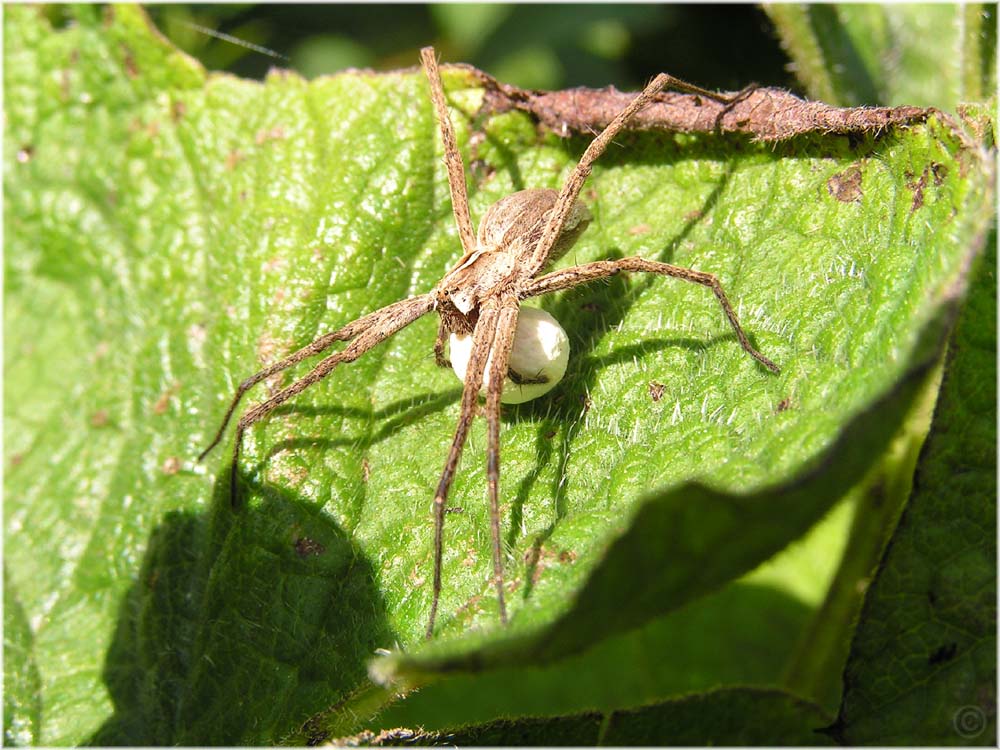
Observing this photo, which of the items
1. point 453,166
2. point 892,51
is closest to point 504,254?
point 453,166

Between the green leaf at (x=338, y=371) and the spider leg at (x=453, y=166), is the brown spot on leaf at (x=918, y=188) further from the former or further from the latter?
the spider leg at (x=453, y=166)

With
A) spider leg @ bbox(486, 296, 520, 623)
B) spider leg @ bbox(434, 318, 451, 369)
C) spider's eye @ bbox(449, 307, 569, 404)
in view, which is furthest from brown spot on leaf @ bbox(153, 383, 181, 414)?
spider leg @ bbox(486, 296, 520, 623)

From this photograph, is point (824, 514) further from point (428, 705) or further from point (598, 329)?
point (428, 705)

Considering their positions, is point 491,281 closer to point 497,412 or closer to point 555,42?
point 497,412

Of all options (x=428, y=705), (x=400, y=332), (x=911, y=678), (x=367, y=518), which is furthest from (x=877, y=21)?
(x=428, y=705)

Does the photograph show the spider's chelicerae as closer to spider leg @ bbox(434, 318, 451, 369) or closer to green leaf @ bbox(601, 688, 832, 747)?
spider leg @ bbox(434, 318, 451, 369)

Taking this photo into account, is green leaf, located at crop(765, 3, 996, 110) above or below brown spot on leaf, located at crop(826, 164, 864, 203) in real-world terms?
above
